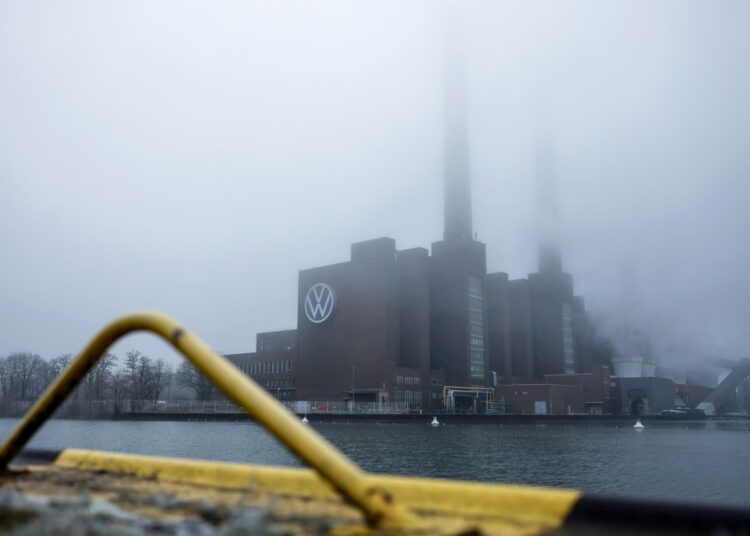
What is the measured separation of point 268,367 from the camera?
10106 centimetres

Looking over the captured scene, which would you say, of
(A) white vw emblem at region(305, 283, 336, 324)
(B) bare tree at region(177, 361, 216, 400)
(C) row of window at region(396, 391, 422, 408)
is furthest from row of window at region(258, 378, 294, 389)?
(C) row of window at region(396, 391, 422, 408)

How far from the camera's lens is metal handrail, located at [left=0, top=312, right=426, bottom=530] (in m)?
A: 2.69

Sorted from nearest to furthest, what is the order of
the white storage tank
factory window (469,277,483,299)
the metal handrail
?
the metal handrail
factory window (469,277,483,299)
the white storage tank

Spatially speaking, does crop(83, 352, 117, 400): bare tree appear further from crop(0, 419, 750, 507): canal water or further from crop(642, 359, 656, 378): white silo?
crop(642, 359, 656, 378): white silo

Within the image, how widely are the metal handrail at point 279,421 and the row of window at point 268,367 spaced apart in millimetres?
96051

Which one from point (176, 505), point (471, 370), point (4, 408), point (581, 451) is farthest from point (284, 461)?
point (4, 408)

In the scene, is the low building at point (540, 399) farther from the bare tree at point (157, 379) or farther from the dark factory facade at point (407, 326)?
the bare tree at point (157, 379)

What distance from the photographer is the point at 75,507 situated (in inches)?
130

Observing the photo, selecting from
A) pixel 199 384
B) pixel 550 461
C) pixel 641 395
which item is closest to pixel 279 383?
pixel 199 384

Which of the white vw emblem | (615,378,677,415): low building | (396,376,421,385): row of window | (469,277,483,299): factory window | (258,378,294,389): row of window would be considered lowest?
(615,378,677,415): low building

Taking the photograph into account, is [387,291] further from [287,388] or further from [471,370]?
[287,388]

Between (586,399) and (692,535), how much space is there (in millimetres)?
95410

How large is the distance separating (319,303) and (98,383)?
43.1m

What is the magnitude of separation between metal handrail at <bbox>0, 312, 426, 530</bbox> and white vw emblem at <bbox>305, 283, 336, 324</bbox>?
83.1 meters
